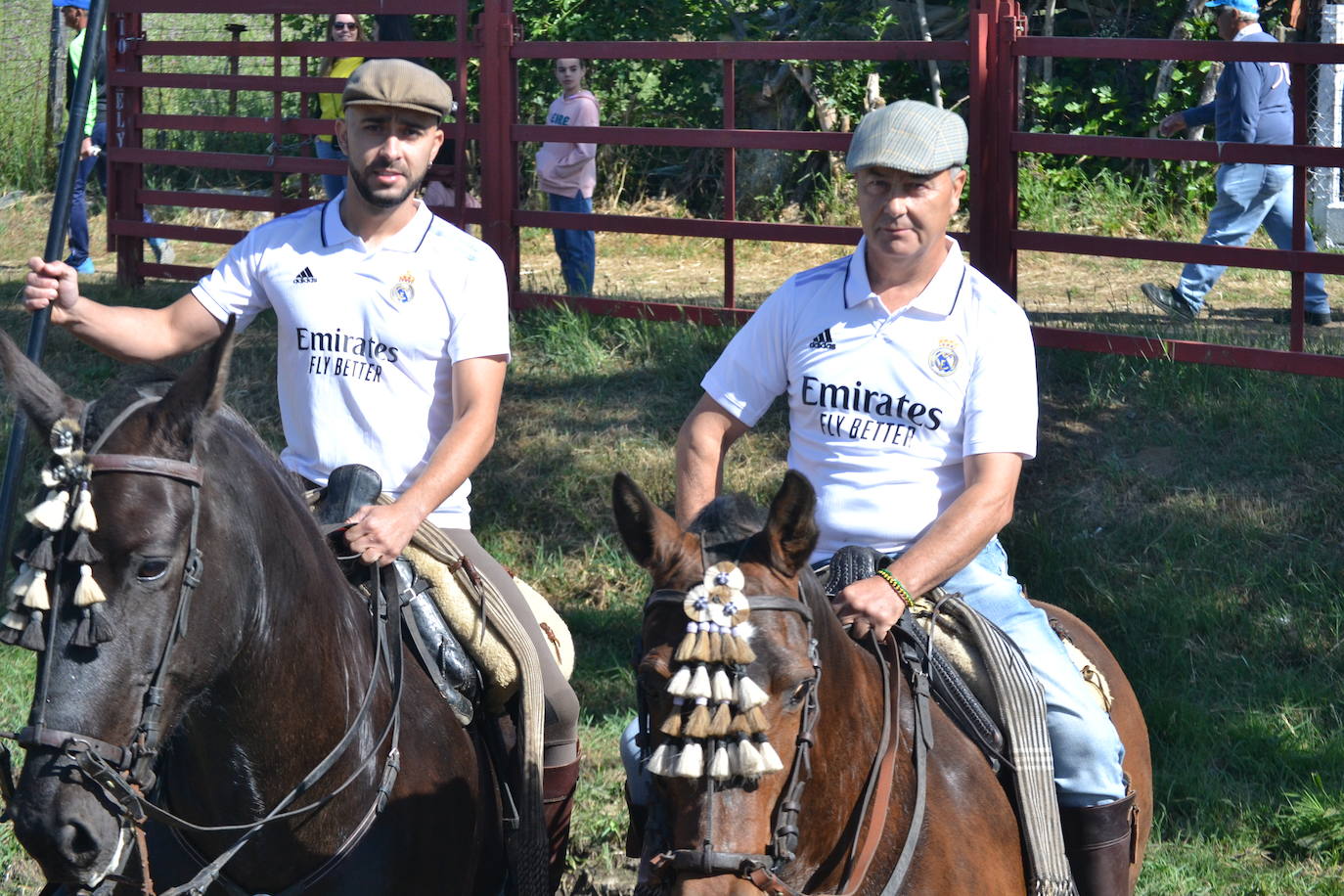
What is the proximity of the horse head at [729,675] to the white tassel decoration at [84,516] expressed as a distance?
0.95 metres

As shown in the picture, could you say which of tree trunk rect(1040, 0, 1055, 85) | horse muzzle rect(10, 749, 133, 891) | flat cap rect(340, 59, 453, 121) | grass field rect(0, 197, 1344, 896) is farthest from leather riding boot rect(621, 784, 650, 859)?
tree trunk rect(1040, 0, 1055, 85)

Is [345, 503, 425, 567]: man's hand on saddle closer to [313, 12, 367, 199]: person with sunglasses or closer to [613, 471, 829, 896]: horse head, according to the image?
[613, 471, 829, 896]: horse head

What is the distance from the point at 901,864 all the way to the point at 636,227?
5.97 meters

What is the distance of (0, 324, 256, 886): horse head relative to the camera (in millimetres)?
2637

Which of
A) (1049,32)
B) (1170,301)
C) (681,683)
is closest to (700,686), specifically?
(681,683)

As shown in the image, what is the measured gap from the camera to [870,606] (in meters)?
3.11

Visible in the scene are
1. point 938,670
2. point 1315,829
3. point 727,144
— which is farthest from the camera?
point 727,144

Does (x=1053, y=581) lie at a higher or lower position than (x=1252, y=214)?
lower

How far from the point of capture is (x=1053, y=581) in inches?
261

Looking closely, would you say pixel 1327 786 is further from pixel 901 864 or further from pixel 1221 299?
pixel 1221 299

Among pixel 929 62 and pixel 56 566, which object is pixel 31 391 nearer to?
pixel 56 566

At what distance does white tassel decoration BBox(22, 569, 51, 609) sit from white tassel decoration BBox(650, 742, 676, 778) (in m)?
1.11

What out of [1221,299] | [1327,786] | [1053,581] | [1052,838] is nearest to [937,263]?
[1052,838]

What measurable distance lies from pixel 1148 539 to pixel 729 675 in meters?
4.52
